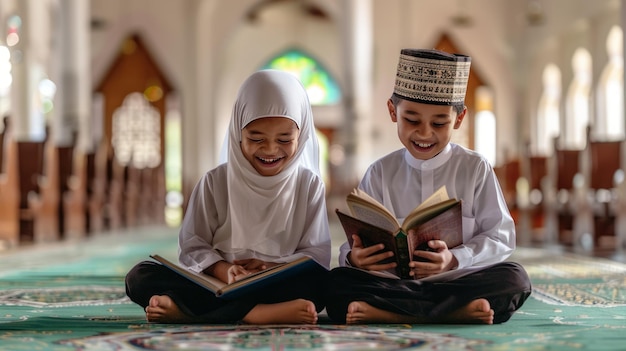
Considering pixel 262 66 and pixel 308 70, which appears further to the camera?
pixel 308 70

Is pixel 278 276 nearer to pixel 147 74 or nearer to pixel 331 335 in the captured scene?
pixel 331 335

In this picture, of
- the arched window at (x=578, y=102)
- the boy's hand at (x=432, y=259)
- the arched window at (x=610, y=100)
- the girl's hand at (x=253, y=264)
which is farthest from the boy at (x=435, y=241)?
the arched window at (x=578, y=102)

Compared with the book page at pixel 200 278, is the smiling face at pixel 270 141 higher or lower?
higher

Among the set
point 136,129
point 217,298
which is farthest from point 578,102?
point 217,298

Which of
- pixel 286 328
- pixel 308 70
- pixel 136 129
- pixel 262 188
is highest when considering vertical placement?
pixel 308 70

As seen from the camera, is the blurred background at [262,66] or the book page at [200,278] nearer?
the book page at [200,278]

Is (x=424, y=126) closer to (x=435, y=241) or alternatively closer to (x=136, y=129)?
(x=435, y=241)

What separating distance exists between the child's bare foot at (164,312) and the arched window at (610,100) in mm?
13674

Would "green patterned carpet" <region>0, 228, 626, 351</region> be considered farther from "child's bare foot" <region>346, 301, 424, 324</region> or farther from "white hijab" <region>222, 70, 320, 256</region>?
"white hijab" <region>222, 70, 320, 256</region>

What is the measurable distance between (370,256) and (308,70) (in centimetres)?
2365

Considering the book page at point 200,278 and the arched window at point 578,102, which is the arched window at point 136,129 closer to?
the arched window at point 578,102

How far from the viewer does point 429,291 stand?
307 centimetres

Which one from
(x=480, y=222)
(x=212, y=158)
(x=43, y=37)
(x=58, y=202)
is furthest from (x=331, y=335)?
(x=212, y=158)

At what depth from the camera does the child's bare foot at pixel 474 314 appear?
9.99ft
